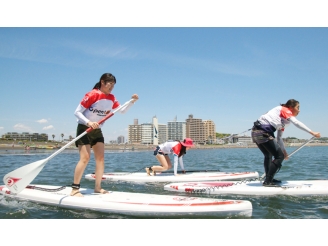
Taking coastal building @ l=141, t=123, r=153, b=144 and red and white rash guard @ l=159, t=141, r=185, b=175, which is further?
coastal building @ l=141, t=123, r=153, b=144

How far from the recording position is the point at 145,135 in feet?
598

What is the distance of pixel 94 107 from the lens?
18.1ft

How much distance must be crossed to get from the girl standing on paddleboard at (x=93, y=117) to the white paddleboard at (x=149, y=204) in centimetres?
41

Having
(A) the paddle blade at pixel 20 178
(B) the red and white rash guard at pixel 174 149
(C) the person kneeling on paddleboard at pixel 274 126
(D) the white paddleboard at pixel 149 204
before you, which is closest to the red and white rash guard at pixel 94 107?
(A) the paddle blade at pixel 20 178

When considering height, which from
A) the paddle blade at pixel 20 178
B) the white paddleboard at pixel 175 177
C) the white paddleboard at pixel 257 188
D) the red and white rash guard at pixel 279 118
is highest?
the red and white rash guard at pixel 279 118

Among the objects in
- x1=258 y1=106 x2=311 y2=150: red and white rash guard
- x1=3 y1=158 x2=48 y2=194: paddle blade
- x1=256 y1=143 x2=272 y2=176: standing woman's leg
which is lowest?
x1=3 y1=158 x2=48 y2=194: paddle blade

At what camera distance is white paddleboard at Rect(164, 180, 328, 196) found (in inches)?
259

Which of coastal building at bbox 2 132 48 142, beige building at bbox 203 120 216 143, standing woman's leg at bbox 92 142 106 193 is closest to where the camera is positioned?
standing woman's leg at bbox 92 142 106 193

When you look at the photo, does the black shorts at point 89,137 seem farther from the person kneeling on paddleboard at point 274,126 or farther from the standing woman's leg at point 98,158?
the person kneeling on paddleboard at point 274,126

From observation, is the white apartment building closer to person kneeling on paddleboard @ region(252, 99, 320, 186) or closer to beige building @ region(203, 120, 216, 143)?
beige building @ region(203, 120, 216, 143)

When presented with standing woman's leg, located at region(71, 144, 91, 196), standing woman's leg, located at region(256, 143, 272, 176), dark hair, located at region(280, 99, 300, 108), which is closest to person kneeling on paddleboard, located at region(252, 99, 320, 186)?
dark hair, located at region(280, 99, 300, 108)

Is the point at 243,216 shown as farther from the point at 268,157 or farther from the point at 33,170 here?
the point at 33,170

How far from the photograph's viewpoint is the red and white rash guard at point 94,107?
17.7 ft
